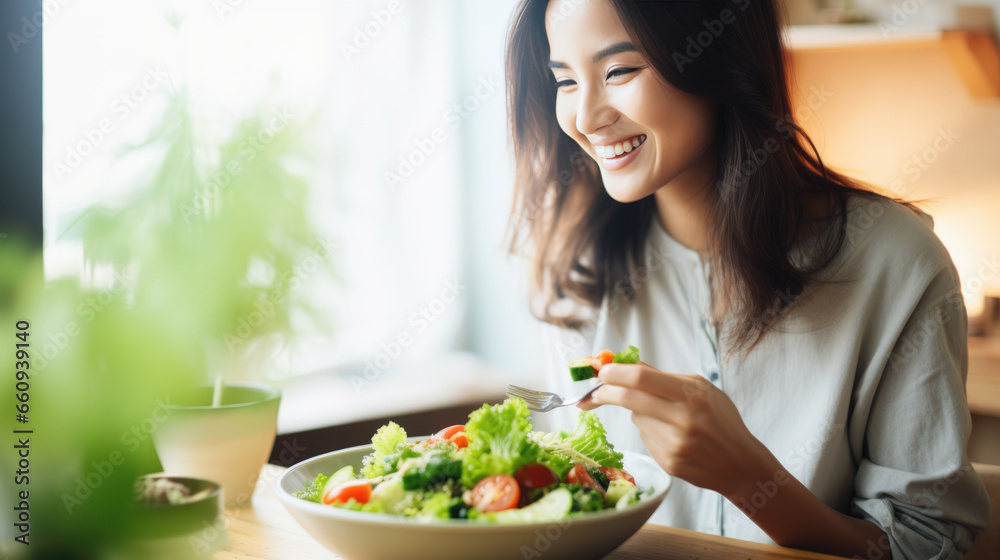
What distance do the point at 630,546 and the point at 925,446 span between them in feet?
1.95

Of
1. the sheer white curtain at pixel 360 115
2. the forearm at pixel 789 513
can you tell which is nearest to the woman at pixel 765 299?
the forearm at pixel 789 513

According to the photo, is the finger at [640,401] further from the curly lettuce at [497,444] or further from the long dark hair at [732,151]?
the long dark hair at [732,151]

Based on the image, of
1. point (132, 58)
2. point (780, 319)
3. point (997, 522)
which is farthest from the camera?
point (132, 58)

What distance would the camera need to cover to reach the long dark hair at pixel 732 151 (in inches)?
48.0

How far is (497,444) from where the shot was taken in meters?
0.80

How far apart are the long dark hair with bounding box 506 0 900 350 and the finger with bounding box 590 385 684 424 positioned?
430 mm

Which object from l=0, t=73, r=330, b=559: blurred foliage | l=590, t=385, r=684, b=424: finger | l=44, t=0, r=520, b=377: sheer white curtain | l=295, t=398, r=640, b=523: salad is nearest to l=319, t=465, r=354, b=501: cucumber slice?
l=295, t=398, r=640, b=523: salad

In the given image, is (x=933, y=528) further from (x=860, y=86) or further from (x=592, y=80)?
(x=860, y=86)

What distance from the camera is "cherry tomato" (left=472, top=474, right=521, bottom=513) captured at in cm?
73

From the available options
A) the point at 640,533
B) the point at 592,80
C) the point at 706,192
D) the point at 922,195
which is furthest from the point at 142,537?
the point at 922,195

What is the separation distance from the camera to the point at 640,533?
95 cm

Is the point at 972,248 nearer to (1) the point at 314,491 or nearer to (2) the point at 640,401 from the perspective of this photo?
(2) the point at 640,401

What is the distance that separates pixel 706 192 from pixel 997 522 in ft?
2.52

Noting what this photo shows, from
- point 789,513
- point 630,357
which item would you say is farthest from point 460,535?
point 789,513
